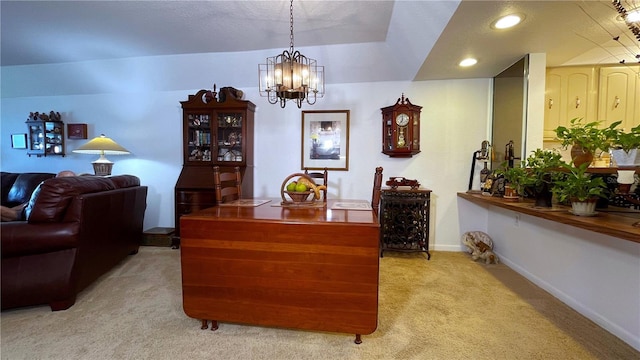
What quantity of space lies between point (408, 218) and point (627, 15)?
2086mm

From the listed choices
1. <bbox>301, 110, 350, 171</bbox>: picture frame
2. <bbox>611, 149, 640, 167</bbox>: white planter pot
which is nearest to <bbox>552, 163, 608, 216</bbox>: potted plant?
<bbox>611, 149, 640, 167</bbox>: white planter pot

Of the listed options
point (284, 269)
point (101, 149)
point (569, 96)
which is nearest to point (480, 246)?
point (569, 96)

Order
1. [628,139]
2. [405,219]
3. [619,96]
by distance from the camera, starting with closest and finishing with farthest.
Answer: [628,139] → [619,96] → [405,219]

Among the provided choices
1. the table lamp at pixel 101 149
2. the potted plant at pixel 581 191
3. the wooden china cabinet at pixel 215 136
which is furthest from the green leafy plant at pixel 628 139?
the table lamp at pixel 101 149

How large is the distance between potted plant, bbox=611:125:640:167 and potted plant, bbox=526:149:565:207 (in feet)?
1.12

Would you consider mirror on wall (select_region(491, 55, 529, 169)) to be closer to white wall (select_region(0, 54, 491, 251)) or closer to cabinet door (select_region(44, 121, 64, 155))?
white wall (select_region(0, 54, 491, 251))

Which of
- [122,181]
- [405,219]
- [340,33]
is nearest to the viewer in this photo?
[122,181]

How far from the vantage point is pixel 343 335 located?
1.54m

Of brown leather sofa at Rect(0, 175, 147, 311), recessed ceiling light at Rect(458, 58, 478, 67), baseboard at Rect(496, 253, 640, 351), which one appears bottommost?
baseboard at Rect(496, 253, 640, 351)

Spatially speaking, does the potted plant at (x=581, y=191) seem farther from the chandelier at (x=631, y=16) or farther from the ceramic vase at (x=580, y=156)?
the chandelier at (x=631, y=16)

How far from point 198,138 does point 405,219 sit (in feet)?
9.44

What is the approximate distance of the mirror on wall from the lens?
244 cm

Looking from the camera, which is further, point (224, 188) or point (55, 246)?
point (224, 188)

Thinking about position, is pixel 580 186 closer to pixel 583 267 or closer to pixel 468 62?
pixel 583 267
